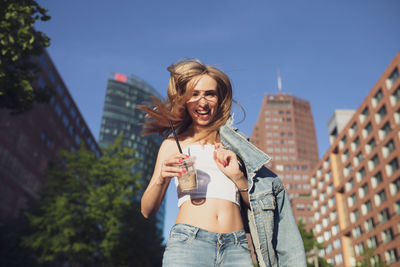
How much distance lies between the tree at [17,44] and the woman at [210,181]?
7.76m

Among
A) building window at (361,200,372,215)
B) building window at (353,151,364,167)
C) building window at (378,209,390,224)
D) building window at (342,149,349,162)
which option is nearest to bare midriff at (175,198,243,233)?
building window at (378,209,390,224)

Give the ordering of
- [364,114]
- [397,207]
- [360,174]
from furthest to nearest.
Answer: [360,174] → [364,114] → [397,207]

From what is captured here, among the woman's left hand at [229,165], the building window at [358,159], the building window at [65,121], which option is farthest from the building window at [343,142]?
the woman's left hand at [229,165]

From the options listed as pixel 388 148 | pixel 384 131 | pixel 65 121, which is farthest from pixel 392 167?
pixel 65 121

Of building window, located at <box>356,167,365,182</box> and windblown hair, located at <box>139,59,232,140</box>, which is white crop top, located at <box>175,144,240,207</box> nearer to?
windblown hair, located at <box>139,59,232,140</box>

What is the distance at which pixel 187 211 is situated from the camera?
256cm

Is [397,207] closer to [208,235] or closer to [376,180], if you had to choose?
[376,180]

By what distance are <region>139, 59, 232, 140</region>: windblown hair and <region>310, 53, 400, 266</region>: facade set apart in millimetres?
38929

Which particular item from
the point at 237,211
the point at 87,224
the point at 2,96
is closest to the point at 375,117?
the point at 87,224

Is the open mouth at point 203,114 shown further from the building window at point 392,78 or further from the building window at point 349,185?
the building window at point 349,185

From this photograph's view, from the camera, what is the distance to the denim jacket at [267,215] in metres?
2.41

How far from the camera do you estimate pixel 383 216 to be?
1738 inches

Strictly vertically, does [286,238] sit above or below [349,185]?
below

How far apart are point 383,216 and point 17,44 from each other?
47088 millimetres
